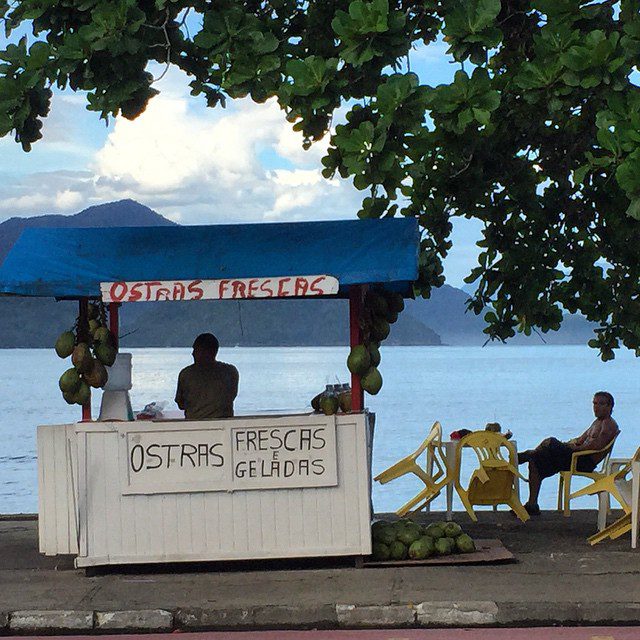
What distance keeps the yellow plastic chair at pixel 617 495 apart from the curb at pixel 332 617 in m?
2.78

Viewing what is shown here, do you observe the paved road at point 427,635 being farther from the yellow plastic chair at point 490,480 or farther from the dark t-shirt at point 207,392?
the yellow plastic chair at point 490,480

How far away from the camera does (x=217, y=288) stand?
10.5m

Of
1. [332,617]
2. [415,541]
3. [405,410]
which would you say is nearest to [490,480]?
[415,541]

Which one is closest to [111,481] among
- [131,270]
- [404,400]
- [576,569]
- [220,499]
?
[220,499]

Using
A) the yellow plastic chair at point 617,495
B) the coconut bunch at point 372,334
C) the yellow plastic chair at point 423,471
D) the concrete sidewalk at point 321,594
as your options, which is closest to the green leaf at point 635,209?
the coconut bunch at point 372,334

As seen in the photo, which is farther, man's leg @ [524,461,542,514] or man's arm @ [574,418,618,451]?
man's leg @ [524,461,542,514]

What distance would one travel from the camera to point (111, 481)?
421 inches

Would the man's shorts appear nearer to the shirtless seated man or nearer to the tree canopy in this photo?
the shirtless seated man

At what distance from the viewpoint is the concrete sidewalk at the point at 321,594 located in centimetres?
907

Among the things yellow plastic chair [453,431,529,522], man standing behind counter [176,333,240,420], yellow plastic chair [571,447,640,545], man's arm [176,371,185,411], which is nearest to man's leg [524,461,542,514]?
yellow plastic chair [453,431,529,522]

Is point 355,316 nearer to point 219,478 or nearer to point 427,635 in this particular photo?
point 219,478

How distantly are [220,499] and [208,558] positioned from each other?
0.46 meters

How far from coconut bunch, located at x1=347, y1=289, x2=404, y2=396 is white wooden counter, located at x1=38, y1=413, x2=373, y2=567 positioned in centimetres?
39

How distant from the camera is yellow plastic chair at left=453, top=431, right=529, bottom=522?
13.1 m
